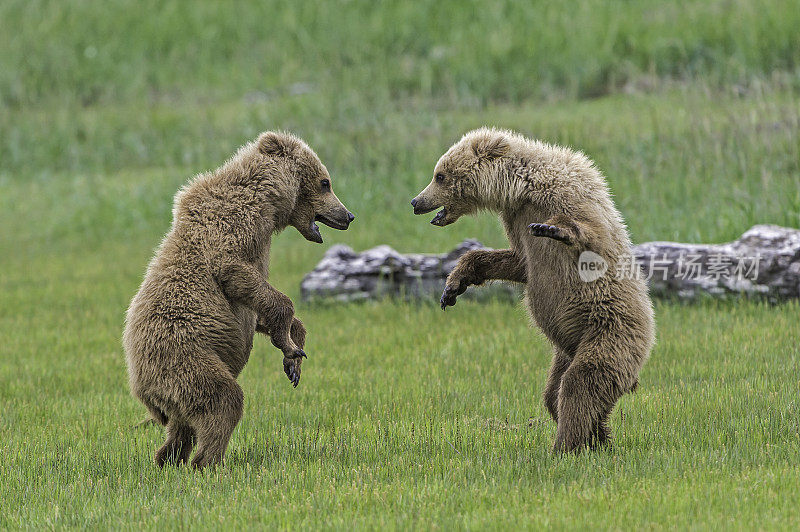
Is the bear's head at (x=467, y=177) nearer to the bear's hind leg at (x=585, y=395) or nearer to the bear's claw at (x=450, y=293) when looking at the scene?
the bear's claw at (x=450, y=293)

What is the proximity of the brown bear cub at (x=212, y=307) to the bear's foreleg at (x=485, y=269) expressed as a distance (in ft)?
3.80

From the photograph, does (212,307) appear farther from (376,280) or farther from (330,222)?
(376,280)

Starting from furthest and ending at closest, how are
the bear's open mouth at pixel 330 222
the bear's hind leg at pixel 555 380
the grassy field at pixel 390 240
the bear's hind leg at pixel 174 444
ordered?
1. the bear's open mouth at pixel 330 222
2. the bear's hind leg at pixel 555 380
3. the bear's hind leg at pixel 174 444
4. the grassy field at pixel 390 240

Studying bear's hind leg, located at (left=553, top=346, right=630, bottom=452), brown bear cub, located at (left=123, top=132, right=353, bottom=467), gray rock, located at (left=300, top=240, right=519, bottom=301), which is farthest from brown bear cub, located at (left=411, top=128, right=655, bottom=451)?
gray rock, located at (left=300, top=240, right=519, bottom=301)

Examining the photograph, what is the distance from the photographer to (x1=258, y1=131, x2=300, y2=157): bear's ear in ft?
23.1

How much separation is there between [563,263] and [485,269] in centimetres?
71

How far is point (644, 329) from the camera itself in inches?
259

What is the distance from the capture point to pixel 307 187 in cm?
715

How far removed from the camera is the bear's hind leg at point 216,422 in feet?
20.3

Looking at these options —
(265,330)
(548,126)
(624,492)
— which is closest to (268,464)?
(265,330)

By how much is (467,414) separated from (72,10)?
29174 millimetres

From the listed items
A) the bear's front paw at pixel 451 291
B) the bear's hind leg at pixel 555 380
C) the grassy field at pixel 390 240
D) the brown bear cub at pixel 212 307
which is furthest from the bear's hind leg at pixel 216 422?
the bear's hind leg at pixel 555 380

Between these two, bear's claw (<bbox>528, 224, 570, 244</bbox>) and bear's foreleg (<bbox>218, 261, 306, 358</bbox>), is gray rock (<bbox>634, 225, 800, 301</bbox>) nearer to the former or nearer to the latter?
bear's claw (<bbox>528, 224, 570, 244</bbox>)

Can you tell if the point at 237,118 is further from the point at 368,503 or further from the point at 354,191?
the point at 368,503
